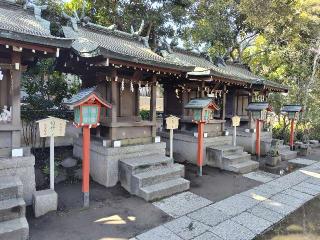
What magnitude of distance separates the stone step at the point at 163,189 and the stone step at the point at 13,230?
311 cm

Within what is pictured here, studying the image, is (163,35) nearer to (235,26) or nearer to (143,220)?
(235,26)

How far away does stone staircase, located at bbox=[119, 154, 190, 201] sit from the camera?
24.1ft

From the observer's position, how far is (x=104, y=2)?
55.6 ft

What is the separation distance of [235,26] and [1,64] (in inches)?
696

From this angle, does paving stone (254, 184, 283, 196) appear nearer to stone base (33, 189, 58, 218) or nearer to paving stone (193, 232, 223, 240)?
paving stone (193, 232, 223, 240)

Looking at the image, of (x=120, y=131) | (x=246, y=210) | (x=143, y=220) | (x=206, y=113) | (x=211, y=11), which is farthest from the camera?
(x=211, y=11)

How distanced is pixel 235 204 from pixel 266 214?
2.82 feet

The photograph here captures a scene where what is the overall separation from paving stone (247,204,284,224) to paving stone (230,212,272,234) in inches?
6.7

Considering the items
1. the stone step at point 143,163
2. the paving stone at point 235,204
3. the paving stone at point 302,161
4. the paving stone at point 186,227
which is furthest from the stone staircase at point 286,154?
the paving stone at point 186,227

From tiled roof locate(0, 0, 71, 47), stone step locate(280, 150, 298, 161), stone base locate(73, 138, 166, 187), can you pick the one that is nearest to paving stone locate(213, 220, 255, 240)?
stone base locate(73, 138, 166, 187)

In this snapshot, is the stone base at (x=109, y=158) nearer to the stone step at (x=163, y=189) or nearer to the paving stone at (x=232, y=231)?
the stone step at (x=163, y=189)

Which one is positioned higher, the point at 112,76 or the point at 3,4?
the point at 3,4

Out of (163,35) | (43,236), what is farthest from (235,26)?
(43,236)

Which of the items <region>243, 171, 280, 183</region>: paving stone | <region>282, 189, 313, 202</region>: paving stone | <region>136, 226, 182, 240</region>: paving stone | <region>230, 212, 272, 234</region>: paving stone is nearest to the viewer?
<region>136, 226, 182, 240</region>: paving stone
